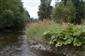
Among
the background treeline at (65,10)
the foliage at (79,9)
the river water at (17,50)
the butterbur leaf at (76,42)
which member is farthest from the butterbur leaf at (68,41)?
the foliage at (79,9)

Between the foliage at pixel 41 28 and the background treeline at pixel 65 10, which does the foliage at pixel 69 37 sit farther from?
the background treeline at pixel 65 10

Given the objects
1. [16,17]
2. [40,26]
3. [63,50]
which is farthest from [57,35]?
[16,17]

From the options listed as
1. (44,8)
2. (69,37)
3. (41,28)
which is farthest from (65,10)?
(69,37)

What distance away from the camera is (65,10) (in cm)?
3247

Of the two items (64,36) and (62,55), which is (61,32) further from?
(62,55)

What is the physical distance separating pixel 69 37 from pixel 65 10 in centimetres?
2445

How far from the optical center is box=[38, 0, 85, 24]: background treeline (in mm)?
31966

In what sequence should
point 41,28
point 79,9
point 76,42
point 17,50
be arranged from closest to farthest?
point 76,42, point 17,50, point 41,28, point 79,9

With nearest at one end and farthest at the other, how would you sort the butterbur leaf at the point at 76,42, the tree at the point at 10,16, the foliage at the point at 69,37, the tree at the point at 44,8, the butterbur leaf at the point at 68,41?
the butterbur leaf at the point at 76,42 < the foliage at the point at 69,37 < the butterbur leaf at the point at 68,41 < the tree at the point at 10,16 < the tree at the point at 44,8

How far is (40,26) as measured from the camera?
12.3 metres

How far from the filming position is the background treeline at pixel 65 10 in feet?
105

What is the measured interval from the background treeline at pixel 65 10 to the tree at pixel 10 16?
153 inches

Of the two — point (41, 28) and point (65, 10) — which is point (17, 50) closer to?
point (41, 28)

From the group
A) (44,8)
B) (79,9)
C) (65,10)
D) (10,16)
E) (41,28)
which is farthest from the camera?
(44,8)
